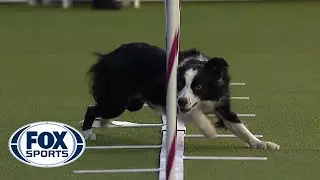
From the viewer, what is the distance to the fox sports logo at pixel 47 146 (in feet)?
17.0

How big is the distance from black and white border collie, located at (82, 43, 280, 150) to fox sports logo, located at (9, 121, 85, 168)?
0.56m

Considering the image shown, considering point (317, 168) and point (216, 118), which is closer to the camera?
point (317, 168)

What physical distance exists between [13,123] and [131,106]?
1108 millimetres

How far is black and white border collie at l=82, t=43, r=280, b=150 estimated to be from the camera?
221 inches

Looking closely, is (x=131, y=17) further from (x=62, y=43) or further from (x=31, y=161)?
(x=31, y=161)

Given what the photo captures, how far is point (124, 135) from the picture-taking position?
6.47 metres

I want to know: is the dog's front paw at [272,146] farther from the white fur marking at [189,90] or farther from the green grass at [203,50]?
the white fur marking at [189,90]

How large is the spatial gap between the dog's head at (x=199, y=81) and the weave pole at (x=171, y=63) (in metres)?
1.44

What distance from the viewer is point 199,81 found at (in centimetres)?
559

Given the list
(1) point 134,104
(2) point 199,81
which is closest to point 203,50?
(1) point 134,104

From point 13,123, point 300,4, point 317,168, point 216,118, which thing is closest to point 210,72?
point 216,118

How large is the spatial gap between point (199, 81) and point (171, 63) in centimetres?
159

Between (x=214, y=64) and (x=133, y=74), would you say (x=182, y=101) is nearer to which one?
(x=214, y=64)

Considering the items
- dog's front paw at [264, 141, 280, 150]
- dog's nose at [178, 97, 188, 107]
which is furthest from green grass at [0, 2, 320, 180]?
dog's nose at [178, 97, 188, 107]
